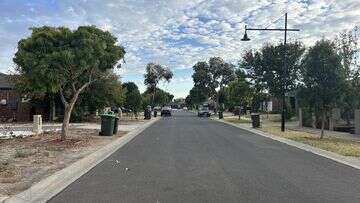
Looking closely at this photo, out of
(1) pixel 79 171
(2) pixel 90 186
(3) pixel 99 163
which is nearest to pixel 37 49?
(3) pixel 99 163

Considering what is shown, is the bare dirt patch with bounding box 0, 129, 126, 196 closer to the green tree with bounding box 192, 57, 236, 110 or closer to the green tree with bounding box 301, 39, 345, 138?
the green tree with bounding box 301, 39, 345, 138

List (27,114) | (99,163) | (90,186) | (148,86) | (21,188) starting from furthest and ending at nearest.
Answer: (148,86) < (27,114) < (99,163) < (90,186) < (21,188)

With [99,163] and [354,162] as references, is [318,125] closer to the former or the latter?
[354,162]

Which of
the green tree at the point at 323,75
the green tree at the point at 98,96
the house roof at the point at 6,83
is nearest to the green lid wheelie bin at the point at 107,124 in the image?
the green tree at the point at 323,75

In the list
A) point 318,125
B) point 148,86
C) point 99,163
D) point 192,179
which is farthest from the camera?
point 148,86

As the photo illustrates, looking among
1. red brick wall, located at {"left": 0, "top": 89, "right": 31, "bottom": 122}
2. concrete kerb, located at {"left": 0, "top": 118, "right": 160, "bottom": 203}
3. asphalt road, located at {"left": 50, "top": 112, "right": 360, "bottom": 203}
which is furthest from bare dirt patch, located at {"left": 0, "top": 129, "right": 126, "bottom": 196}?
red brick wall, located at {"left": 0, "top": 89, "right": 31, "bottom": 122}

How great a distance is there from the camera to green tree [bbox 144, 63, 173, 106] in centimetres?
11688

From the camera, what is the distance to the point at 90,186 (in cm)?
1158

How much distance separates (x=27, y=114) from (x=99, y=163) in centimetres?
3205

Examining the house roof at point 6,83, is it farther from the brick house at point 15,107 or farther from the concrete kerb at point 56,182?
the concrete kerb at point 56,182

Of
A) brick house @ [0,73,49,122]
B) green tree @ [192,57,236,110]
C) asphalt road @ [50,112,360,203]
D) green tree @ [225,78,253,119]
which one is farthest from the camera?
green tree @ [192,57,236,110]

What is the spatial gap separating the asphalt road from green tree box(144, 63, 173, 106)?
321 feet

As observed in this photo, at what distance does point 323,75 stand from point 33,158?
1698cm

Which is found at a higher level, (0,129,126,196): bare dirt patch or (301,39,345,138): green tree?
(301,39,345,138): green tree
